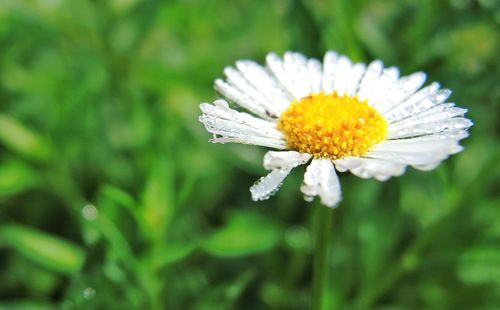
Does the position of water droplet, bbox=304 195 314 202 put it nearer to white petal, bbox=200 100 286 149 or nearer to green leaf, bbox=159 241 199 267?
white petal, bbox=200 100 286 149

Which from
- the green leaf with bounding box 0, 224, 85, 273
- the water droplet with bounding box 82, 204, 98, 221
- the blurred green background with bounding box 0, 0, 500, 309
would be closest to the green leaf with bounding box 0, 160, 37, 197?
the blurred green background with bounding box 0, 0, 500, 309

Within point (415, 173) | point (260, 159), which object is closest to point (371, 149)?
point (415, 173)

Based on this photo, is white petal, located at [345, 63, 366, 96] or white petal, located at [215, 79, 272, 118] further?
white petal, located at [345, 63, 366, 96]

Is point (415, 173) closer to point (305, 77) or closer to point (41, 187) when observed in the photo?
point (305, 77)

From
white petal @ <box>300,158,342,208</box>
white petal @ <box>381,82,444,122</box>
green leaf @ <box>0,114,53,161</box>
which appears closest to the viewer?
white petal @ <box>300,158,342,208</box>

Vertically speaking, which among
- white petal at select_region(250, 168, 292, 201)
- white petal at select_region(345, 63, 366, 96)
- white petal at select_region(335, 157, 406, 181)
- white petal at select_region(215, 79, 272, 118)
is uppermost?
white petal at select_region(345, 63, 366, 96)

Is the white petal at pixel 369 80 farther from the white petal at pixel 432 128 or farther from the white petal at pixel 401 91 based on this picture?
the white petal at pixel 432 128

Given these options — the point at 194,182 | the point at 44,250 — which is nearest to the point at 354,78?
the point at 194,182

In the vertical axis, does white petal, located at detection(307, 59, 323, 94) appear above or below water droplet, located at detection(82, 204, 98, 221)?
above

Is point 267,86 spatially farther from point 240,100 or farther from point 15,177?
point 15,177
